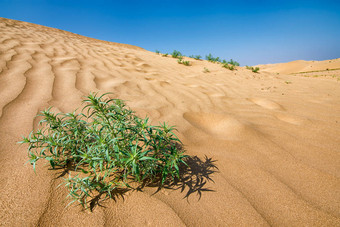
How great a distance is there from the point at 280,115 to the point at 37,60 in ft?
13.9

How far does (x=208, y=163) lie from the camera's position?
47.9 inches

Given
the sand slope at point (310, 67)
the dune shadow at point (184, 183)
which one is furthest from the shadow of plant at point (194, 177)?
the sand slope at point (310, 67)

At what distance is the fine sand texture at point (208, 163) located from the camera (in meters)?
0.83

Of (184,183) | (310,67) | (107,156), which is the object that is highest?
(310,67)

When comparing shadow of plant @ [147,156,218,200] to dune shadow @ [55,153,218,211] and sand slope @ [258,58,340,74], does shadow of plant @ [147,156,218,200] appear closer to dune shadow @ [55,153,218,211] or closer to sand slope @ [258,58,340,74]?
dune shadow @ [55,153,218,211]

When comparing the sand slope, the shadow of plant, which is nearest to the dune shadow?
the shadow of plant

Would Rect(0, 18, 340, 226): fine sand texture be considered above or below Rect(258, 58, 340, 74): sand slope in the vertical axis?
below

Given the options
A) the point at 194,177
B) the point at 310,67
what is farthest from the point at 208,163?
the point at 310,67

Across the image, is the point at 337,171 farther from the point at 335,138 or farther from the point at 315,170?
the point at 335,138

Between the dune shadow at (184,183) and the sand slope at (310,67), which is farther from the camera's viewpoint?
the sand slope at (310,67)

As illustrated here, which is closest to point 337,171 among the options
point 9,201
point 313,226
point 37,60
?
point 313,226

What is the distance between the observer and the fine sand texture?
834mm

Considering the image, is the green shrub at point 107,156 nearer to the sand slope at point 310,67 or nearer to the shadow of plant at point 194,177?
the shadow of plant at point 194,177

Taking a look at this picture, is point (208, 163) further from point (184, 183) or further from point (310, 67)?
point (310, 67)
